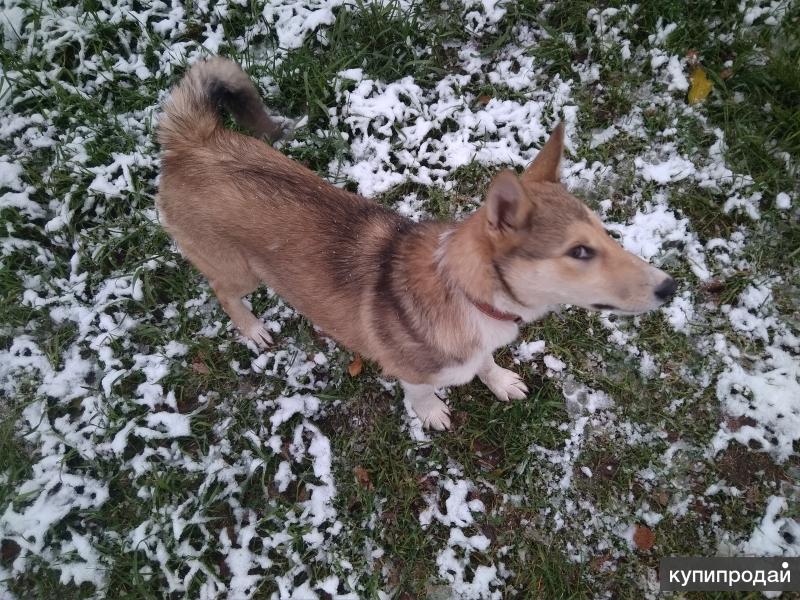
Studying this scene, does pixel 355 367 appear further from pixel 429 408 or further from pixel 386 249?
pixel 386 249

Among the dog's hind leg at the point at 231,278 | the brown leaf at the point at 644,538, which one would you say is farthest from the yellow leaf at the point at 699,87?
the dog's hind leg at the point at 231,278

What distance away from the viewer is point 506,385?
11.7 ft

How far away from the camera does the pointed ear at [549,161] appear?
2.33 m

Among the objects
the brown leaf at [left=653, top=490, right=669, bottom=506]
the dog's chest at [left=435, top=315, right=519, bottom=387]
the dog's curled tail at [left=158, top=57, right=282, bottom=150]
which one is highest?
the dog's curled tail at [left=158, top=57, right=282, bottom=150]

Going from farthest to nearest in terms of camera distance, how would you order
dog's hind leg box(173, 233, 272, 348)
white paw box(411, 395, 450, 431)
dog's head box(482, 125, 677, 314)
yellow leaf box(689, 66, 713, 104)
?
yellow leaf box(689, 66, 713, 104) < white paw box(411, 395, 450, 431) < dog's hind leg box(173, 233, 272, 348) < dog's head box(482, 125, 677, 314)

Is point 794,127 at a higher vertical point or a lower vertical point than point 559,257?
higher

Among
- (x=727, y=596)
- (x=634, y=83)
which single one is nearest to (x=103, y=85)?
(x=634, y=83)

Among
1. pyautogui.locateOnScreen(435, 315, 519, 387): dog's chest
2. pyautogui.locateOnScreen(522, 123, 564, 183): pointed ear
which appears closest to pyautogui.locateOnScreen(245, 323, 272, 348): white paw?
pyautogui.locateOnScreen(435, 315, 519, 387): dog's chest

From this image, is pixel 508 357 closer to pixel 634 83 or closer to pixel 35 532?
pixel 634 83

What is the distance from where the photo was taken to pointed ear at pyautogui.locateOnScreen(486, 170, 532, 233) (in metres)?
1.99

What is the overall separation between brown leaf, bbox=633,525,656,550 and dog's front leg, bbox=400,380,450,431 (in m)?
1.39

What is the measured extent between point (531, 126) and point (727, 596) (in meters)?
3.60

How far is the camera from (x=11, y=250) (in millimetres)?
4199

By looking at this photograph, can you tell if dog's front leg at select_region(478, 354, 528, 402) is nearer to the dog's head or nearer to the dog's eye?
the dog's head
